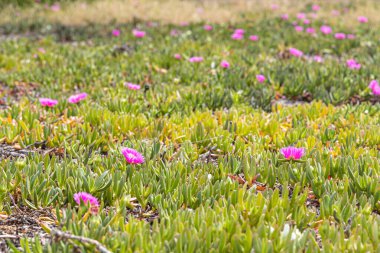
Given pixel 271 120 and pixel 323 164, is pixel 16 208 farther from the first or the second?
pixel 271 120

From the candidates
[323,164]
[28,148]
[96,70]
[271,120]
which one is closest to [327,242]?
[323,164]

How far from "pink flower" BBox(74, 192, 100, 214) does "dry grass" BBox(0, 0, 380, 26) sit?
814 cm

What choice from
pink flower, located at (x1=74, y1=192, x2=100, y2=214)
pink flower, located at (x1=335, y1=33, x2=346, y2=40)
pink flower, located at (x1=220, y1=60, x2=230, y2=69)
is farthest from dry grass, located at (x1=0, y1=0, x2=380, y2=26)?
pink flower, located at (x1=74, y1=192, x2=100, y2=214)

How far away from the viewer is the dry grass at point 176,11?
1045 cm

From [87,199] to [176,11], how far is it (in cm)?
943

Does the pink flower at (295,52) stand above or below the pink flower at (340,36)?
below

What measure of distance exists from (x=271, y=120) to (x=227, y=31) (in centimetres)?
524

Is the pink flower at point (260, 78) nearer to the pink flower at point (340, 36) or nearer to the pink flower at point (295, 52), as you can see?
the pink flower at point (295, 52)

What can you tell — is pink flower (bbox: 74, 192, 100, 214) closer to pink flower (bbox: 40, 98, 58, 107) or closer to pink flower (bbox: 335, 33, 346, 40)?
pink flower (bbox: 40, 98, 58, 107)

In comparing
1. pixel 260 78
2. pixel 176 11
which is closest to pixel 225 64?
pixel 260 78

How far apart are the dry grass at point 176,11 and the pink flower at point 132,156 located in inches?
301

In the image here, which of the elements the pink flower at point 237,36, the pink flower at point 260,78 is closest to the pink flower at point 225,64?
the pink flower at point 260,78

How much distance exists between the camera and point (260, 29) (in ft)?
29.3

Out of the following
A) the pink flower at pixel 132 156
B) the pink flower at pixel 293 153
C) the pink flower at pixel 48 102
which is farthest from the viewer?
the pink flower at pixel 48 102
